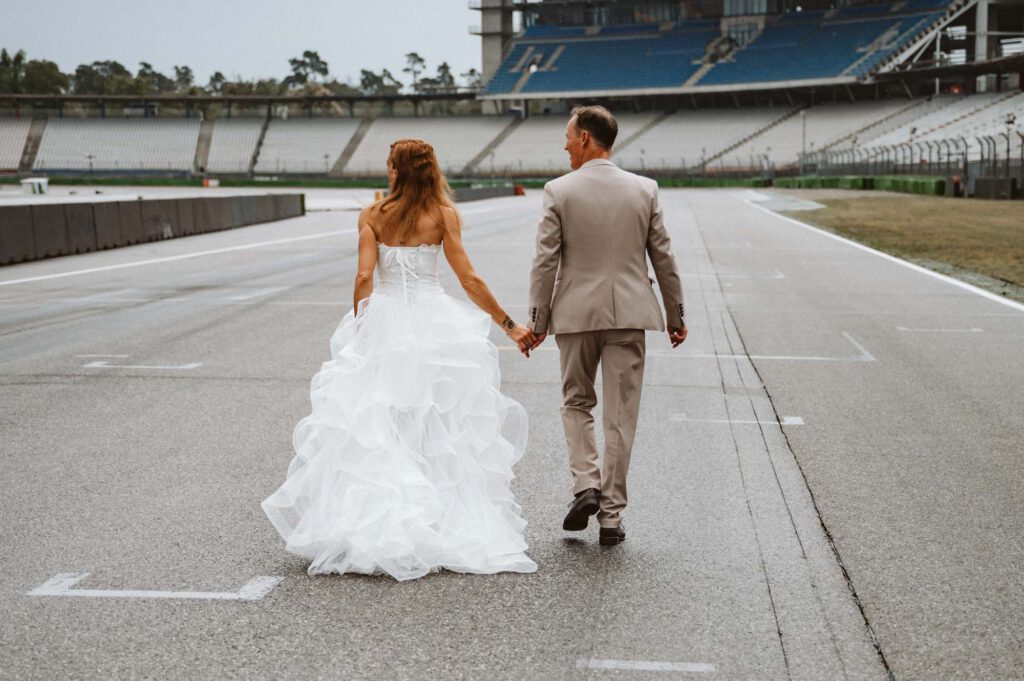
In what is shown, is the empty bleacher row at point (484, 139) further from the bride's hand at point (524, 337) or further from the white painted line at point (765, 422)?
the bride's hand at point (524, 337)

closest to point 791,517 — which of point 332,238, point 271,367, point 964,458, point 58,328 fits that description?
point 964,458

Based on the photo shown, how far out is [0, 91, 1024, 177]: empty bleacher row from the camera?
256 ft

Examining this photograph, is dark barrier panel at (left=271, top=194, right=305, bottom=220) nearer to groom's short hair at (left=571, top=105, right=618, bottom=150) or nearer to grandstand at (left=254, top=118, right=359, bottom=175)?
groom's short hair at (left=571, top=105, right=618, bottom=150)

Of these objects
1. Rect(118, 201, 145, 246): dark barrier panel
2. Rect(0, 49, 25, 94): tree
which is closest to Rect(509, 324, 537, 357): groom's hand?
Rect(118, 201, 145, 246): dark barrier panel

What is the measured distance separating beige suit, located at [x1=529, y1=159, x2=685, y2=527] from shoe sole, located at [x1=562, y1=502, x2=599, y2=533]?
0.08m

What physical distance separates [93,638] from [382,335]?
180 cm

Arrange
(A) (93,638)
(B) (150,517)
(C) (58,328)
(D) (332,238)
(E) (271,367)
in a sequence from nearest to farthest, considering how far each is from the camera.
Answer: (A) (93,638)
(B) (150,517)
(E) (271,367)
(C) (58,328)
(D) (332,238)

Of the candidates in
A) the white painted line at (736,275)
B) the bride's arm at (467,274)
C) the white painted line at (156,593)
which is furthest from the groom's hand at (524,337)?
the white painted line at (736,275)


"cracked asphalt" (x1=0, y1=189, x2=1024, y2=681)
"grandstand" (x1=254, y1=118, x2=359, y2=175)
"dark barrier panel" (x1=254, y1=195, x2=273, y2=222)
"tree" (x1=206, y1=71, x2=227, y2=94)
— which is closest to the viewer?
"cracked asphalt" (x1=0, y1=189, x2=1024, y2=681)

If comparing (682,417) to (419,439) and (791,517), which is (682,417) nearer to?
(791,517)

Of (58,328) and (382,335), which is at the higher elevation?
(382,335)

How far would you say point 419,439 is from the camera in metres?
4.93

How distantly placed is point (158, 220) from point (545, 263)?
25.5 meters

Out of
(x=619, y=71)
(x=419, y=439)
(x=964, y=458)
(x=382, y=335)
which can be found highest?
(x=619, y=71)
